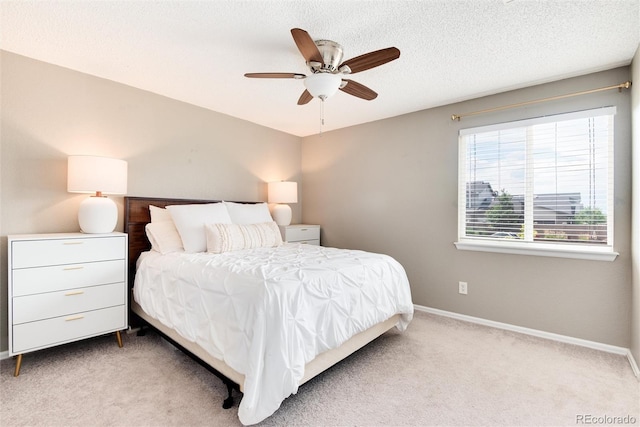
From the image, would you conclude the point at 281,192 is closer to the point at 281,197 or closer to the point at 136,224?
the point at 281,197

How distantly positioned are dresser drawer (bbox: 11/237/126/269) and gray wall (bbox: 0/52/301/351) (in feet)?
1.41

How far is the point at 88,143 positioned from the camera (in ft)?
8.62

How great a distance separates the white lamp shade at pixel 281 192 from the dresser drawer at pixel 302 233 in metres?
0.40

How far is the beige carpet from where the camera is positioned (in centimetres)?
162

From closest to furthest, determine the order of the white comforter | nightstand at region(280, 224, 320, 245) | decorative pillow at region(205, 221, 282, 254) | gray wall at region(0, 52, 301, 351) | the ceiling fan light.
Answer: the white comforter, the ceiling fan light, gray wall at region(0, 52, 301, 351), decorative pillow at region(205, 221, 282, 254), nightstand at region(280, 224, 320, 245)

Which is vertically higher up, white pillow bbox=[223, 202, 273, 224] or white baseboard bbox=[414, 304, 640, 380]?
white pillow bbox=[223, 202, 273, 224]

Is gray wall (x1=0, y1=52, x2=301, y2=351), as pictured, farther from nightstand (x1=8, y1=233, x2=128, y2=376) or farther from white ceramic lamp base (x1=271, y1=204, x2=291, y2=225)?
white ceramic lamp base (x1=271, y1=204, x2=291, y2=225)

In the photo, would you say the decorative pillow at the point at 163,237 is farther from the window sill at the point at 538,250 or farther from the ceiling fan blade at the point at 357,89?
the window sill at the point at 538,250

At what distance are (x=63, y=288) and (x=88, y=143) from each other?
1293 millimetres

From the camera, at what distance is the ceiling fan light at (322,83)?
6.35 feet

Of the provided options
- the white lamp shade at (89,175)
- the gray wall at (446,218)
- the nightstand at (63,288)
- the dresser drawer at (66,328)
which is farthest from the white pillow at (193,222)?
the gray wall at (446,218)

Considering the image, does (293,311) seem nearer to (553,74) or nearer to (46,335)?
(46,335)

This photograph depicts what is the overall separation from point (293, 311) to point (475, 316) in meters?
2.35

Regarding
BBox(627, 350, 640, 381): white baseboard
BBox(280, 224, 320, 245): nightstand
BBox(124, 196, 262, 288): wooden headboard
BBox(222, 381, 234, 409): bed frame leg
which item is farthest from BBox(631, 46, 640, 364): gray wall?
BBox(124, 196, 262, 288): wooden headboard
